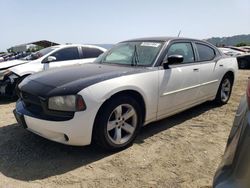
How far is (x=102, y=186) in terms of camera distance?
9.98 feet

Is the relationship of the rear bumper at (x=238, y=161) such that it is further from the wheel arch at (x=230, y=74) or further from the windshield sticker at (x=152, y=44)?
the wheel arch at (x=230, y=74)

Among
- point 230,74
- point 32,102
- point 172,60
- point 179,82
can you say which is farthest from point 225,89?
point 32,102

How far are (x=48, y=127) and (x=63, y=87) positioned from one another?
1.67ft

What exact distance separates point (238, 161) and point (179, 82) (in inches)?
119

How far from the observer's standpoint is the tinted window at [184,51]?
4732mm

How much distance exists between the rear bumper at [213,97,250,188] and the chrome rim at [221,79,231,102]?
4.45 metres

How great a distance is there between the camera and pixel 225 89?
6.23 meters

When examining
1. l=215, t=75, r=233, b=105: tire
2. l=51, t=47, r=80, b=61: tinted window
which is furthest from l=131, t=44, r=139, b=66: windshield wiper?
l=51, t=47, r=80, b=61: tinted window

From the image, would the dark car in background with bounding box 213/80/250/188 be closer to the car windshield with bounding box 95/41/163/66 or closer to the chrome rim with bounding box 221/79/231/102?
the car windshield with bounding box 95/41/163/66

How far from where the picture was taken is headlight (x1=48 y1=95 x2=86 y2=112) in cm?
338

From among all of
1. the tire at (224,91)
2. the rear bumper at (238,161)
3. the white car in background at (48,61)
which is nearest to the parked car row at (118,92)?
the tire at (224,91)

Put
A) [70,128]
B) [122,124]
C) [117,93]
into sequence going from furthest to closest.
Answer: [122,124]
[117,93]
[70,128]

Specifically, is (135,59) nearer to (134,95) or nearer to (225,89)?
(134,95)

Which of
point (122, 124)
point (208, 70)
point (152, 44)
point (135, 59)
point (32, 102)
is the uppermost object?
point (152, 44)
